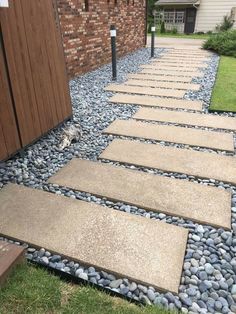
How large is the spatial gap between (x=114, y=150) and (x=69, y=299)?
2.08 meters

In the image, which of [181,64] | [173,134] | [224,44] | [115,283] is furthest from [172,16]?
[115,283]

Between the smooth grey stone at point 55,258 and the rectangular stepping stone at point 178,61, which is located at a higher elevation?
the smooth grey stone at point 55,258

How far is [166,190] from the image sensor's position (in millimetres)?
2844

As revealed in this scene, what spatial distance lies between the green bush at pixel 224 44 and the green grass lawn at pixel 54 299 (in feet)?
35.9

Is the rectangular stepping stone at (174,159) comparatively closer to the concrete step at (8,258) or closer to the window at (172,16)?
the concrete step at (8,258)

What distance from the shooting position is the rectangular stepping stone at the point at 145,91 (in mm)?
5867

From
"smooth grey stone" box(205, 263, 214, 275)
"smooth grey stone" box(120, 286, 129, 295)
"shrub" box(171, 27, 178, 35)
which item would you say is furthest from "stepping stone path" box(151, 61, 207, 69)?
"shrub" box(171, 27, 178, 35)

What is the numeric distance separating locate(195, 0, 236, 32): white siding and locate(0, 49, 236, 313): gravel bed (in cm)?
2253

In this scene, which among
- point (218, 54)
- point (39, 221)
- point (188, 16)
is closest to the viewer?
point (39, 221)

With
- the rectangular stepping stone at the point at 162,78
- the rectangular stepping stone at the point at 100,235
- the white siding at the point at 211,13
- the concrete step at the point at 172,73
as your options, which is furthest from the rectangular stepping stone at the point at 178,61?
the white siding at the point at 211,13

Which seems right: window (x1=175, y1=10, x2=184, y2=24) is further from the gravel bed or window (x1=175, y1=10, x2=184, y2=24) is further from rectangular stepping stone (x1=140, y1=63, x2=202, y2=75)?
the gravel bed

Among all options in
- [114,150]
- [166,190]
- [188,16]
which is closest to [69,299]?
[166,190]

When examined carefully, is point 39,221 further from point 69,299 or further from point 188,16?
point 188,16

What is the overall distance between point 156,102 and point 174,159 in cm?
222
